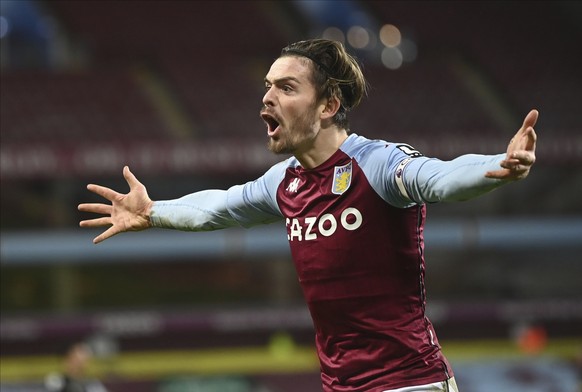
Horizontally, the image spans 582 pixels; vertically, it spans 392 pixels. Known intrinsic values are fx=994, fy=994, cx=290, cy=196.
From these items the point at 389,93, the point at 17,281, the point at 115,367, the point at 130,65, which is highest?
the point at 130,65

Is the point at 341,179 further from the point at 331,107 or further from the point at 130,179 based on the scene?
the point at 130,179

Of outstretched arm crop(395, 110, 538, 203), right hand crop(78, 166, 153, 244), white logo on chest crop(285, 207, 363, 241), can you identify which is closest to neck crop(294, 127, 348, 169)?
white logo on chest crop(285, 207, 363, 241)

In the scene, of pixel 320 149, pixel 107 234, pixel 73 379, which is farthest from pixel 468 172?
pixel 73 379

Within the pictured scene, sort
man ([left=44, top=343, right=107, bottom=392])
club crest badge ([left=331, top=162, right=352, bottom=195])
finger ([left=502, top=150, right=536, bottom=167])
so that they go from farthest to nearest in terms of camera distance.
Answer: man ([left=44, top=343, right=107, bottom=392])
club crest badge ([left=331, top=162, right=352, bottom=195])
finger ([left=502, top=150, right=536, bottom=167])

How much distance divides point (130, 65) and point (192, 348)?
673 cm

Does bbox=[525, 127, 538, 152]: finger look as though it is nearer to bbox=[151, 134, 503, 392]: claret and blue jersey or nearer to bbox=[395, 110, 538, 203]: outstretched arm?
bbox=[395, 110, 538, 203]: outstretched arm

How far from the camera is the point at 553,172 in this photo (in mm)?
15797

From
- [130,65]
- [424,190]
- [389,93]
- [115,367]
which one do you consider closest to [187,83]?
[130,65]

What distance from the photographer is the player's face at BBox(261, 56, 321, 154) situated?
3928 mm

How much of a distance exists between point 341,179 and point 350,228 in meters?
0.20

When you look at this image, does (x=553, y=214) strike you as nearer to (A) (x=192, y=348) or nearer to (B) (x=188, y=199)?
(A) (x=192, y=348)

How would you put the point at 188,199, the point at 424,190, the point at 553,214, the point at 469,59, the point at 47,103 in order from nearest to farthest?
1. the point at 424,190
2. the point at 188,199
3. the point at 553,214
4. the point at 47,103
5. the point at 469,59

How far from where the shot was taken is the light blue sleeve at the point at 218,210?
14.1ft

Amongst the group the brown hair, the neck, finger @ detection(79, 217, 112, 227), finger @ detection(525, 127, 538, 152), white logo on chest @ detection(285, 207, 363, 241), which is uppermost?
the brown hair
